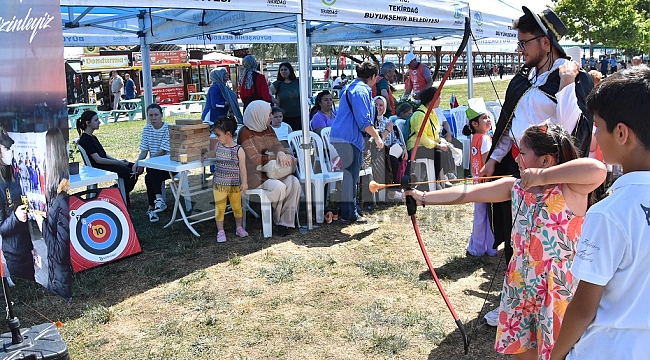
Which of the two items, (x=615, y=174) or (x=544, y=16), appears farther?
(x=615, y=174)

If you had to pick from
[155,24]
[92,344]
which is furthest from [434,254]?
[155,24]

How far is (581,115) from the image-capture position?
2646 mm

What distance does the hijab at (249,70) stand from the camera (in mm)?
6664

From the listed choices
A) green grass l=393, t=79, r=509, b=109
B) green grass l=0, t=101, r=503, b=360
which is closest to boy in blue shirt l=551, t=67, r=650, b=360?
green grass l=0, t=101, r=503, b=360

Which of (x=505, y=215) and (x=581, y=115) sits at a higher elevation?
(x=581, y=115)

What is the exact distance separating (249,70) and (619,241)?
5.95m

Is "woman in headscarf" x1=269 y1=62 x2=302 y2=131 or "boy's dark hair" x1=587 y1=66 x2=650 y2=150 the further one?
"woman in headscarf" x1=269 y1=62 x2=302 y2=131

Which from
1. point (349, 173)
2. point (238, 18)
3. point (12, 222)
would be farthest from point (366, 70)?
point (12, 222)

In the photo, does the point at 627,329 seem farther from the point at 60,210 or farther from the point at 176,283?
the point at 176,283

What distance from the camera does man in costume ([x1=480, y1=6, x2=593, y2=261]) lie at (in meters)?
2.66

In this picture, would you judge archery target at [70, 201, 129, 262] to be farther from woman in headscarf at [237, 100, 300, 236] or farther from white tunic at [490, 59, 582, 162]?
white tunic at [490, 59, 582, 162]

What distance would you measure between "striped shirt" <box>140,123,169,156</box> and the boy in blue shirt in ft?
17.1

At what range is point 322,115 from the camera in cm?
677

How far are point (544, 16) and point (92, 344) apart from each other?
3.17m
